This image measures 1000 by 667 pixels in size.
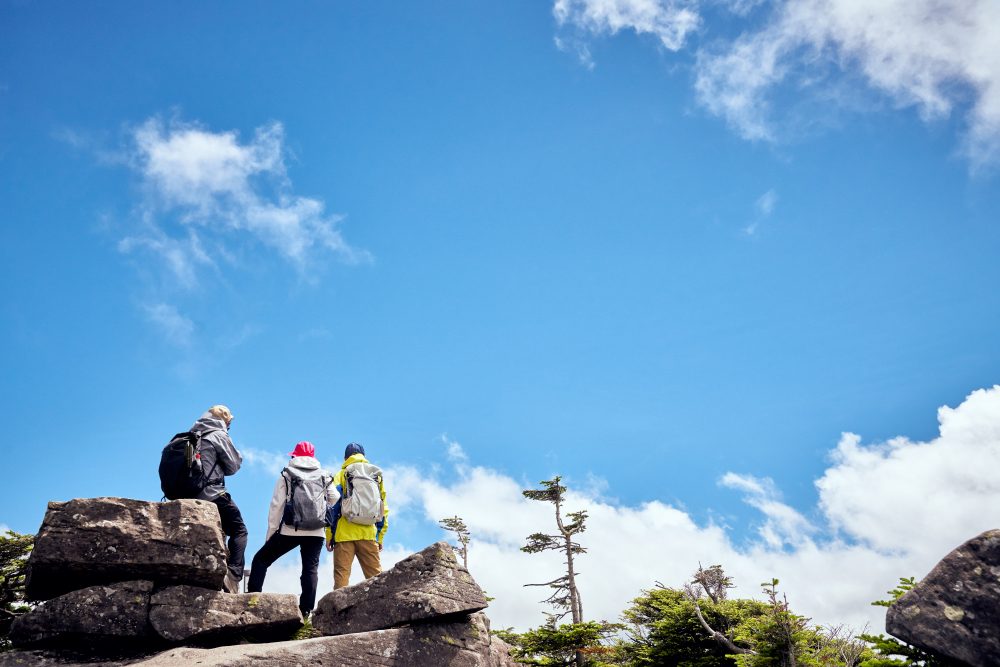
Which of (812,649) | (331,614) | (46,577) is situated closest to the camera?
(46,577)

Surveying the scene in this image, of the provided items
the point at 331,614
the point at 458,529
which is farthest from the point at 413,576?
the point at 458,529

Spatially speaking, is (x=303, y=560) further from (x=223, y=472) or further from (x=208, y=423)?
(x=208, y=423)

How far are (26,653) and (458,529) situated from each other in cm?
1842

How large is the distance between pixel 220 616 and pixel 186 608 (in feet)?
1.87

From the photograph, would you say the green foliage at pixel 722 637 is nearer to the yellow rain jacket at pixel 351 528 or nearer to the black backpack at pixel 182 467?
the yellow rain jacket at pixel 351 528

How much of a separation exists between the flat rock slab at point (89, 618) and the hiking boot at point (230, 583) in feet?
4.47

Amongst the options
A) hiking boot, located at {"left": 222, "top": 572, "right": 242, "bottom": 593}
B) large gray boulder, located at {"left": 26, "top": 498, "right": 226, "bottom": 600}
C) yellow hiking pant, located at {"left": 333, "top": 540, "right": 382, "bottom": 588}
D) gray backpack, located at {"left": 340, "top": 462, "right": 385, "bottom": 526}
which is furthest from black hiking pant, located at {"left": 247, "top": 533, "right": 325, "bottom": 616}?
large gray boulder, located at {"left": 26, "top": 498, "right": 226, "bottom": 600}

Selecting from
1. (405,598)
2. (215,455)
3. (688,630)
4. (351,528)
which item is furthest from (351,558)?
(688,630)

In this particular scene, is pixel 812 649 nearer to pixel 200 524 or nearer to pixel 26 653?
→ pixel 200 524

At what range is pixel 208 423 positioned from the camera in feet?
38.0

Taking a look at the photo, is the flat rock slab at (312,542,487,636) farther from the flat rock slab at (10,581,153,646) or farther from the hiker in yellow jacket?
the flat rock slab at (10,581,153,646)

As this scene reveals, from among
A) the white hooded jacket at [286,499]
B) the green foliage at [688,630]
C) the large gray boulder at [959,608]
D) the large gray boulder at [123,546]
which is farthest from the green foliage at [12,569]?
the large gray boulder at [959,608]

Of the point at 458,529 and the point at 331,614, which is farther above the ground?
the point at 458,529

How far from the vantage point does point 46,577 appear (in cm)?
1024
